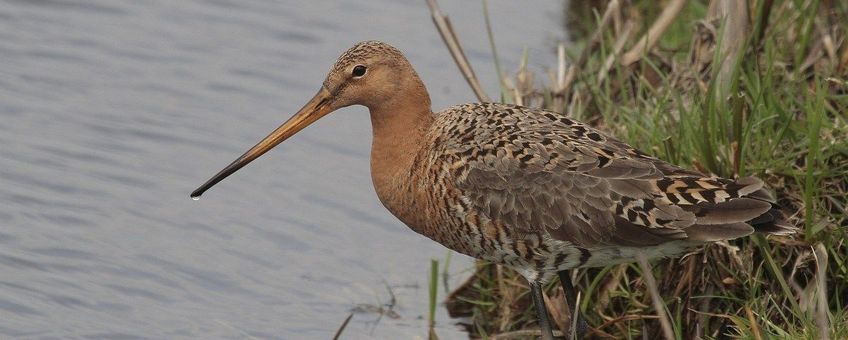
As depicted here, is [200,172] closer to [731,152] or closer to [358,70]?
[358,70]

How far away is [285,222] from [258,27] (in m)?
3.08

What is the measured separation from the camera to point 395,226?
26.8 feet

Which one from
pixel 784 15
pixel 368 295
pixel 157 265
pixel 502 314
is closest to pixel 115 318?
pixel 157 265

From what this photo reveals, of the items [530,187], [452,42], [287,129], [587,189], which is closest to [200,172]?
[452,42]

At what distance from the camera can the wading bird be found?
5285 millimetres

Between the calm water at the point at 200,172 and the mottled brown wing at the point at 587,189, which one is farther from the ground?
the mottled brown wing at the point at 587,189

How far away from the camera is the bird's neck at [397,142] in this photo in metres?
5.90

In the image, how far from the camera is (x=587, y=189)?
5.42 meters

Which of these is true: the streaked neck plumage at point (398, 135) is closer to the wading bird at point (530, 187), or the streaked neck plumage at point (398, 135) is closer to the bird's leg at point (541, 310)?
the wading bird at point (530, 187)

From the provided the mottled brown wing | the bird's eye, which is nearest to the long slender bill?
the bird's eye

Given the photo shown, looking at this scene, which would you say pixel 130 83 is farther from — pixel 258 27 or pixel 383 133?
pixel 383 133

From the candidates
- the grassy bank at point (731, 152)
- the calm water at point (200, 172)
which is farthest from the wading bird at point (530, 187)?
the calm water at point (200, 172)

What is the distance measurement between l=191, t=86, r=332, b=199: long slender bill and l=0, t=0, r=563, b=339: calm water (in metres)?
0.95

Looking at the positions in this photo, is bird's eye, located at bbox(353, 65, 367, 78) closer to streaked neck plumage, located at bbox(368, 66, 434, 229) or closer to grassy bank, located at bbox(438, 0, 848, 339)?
streaked neck plumage, located at bbox(368, 66, 434, 229)
